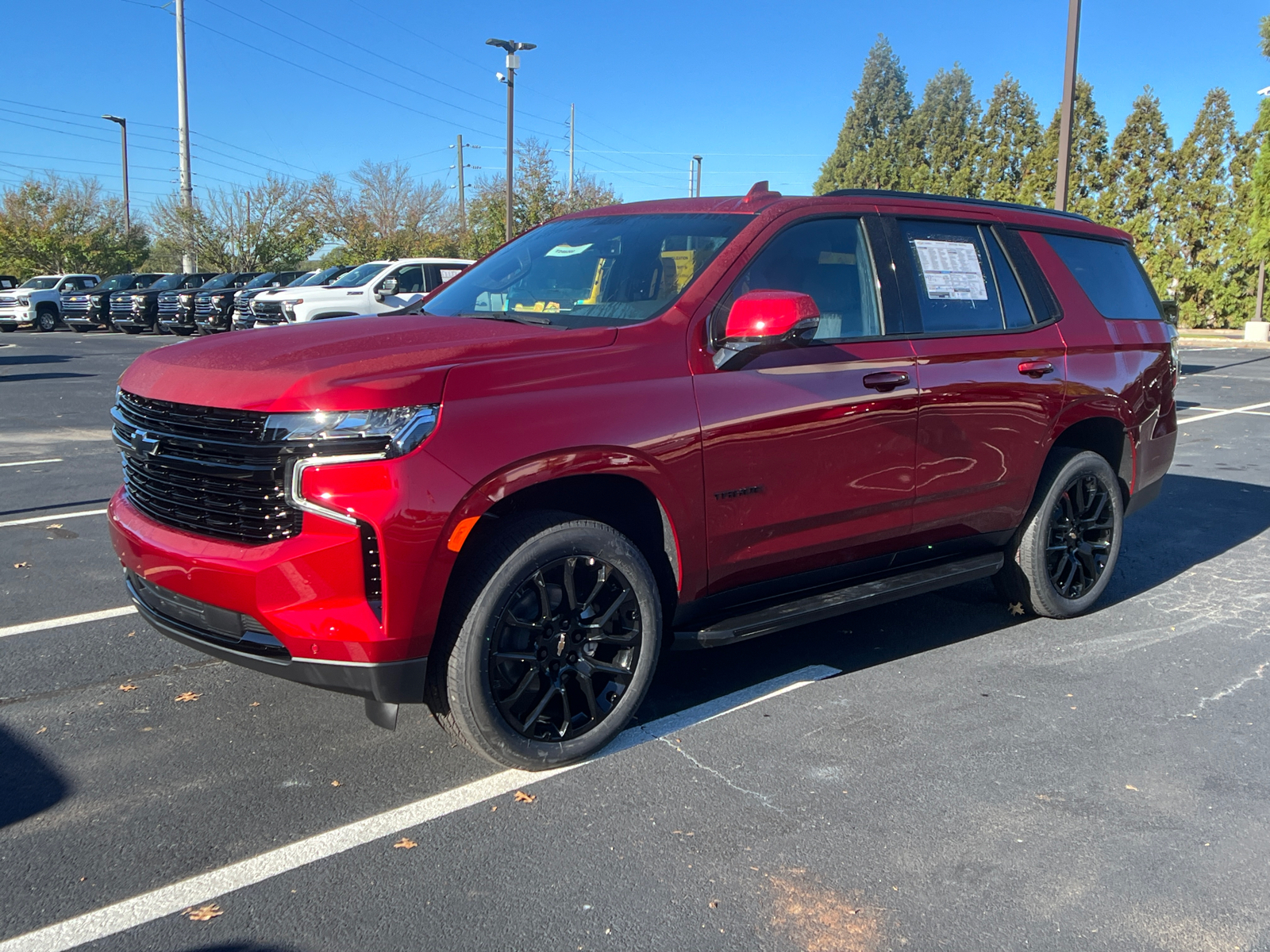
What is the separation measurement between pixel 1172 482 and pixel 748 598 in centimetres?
665

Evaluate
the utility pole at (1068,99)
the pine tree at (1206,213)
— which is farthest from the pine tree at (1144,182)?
the utility pole at (1068,99)

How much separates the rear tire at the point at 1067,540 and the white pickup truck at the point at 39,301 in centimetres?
3581

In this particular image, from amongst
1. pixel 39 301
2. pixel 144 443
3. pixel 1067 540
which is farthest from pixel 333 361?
pixel 39 301

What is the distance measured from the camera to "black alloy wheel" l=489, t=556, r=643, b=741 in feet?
11.2

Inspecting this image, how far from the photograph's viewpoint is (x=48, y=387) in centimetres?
1571

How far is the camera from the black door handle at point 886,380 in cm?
418

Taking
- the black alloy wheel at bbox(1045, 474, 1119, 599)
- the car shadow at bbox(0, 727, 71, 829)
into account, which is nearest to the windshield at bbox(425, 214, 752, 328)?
the car shadow at bbox(0, 727, 71, 829)

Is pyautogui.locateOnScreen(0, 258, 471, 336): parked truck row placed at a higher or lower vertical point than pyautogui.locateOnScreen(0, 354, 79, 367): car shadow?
higher

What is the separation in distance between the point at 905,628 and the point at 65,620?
4000 mm

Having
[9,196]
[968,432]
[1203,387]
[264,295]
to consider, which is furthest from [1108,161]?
[9,196]

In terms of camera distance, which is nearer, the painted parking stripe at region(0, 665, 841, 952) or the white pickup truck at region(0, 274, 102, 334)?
the painted parking stripe at region(0, 665, 841, 952)

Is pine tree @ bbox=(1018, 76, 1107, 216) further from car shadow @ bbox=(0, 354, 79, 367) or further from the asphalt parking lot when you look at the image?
the asphalt parking lot

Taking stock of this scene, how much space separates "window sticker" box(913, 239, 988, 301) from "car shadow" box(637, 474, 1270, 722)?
1607 millimetres

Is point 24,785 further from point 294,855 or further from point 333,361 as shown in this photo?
point 333,361
